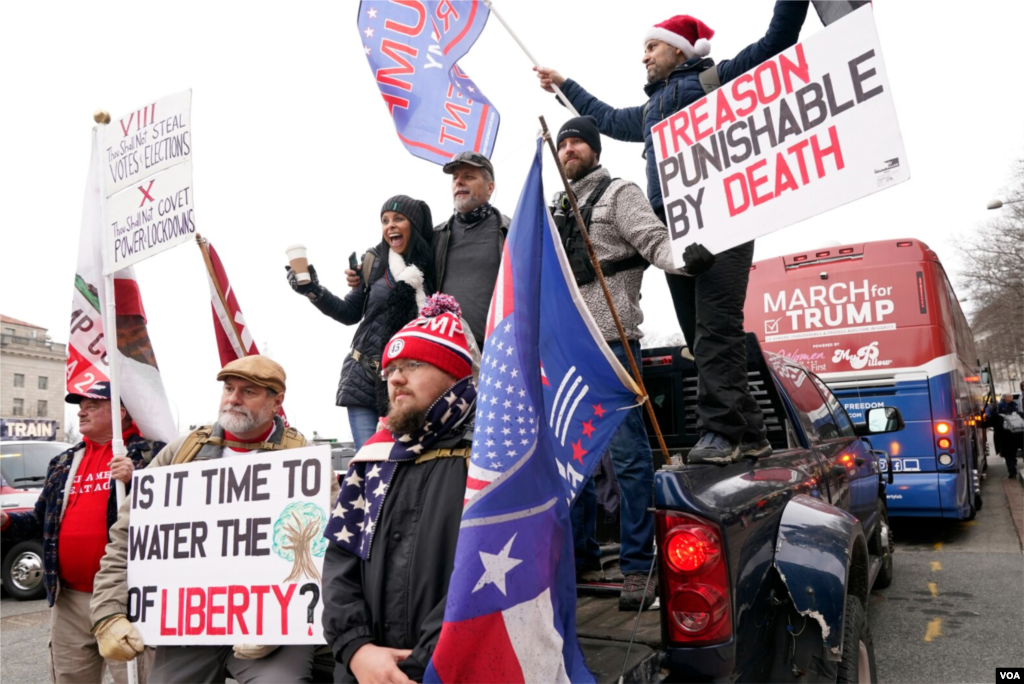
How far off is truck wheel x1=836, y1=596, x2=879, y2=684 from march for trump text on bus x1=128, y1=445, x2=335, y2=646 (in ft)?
6.66

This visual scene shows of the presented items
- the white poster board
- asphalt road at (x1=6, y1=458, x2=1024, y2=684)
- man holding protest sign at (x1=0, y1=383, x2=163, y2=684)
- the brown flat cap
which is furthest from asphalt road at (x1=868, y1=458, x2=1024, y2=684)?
the white poster board

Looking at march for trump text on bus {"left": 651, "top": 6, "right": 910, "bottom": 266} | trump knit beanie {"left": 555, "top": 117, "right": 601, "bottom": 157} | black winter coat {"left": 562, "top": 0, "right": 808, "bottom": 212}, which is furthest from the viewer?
Answer: trump knit beanie {"left": 555, "top": 117, "right": 601, "bottom": 157}

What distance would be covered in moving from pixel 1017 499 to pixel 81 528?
48.4 feet

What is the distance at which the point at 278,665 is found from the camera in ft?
9.75

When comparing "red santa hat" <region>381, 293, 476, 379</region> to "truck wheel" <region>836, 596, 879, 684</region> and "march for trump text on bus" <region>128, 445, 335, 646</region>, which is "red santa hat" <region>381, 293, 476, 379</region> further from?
"truck wheel" <region>836, 596, 879, 684</region>

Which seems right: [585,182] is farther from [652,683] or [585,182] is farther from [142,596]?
[142,596]

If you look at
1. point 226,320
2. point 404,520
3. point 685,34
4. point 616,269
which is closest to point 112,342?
point 226,320

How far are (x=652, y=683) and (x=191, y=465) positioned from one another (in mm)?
2066

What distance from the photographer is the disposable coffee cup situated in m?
4.30

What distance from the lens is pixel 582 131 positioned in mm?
3740

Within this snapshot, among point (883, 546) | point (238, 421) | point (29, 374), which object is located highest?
point (29, 374)

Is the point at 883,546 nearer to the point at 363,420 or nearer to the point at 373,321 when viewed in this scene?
the point at 363,420

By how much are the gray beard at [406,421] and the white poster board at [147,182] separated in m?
2.09

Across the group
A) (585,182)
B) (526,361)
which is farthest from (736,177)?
(585,182)
